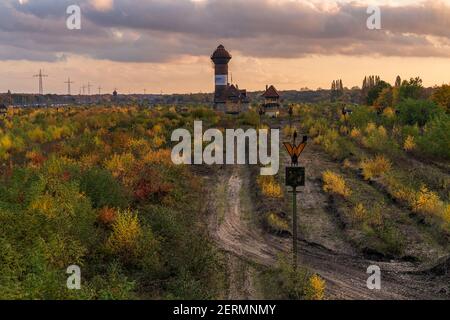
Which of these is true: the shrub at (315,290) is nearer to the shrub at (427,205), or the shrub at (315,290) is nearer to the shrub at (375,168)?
the shrub at (427,205)

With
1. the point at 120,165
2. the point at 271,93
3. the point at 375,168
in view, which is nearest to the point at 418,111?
the point at 375,168

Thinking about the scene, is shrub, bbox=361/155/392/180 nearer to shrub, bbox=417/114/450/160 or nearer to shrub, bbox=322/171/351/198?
shrub, bbox=322/171/351/198

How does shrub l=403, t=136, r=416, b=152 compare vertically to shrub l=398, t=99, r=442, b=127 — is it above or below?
below

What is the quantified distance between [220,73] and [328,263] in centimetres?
5747

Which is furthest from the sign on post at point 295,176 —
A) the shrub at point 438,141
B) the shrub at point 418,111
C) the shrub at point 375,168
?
the shrub at point 418,111

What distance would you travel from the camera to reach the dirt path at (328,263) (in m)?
11.3

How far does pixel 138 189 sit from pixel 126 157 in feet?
20.4

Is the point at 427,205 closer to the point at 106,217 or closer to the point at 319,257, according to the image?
the point at 319,257

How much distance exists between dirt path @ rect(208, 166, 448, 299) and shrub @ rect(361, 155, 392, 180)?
897 cm

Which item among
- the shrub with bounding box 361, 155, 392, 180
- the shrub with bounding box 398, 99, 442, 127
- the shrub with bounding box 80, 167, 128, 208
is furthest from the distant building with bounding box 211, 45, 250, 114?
the shrub with bounding box 80, 167, 128, 208

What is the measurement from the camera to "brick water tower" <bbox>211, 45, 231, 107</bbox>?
67938 millimetres

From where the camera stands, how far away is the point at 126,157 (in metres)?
23.6

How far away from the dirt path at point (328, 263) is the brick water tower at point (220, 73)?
51.5m
